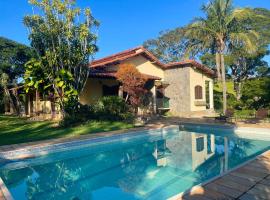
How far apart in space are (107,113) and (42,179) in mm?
8880

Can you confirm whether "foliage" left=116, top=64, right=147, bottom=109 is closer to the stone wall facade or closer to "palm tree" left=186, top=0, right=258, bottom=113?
"palm tree" left=186, top=0, right=258, bottom=113

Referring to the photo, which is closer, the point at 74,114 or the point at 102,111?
the point at 74,114

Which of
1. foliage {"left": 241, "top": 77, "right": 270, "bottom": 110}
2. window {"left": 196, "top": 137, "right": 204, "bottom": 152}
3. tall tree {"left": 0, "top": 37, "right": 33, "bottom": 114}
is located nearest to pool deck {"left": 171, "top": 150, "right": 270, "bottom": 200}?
window {"left": 196, "top": 137, "right": 204, "bottom": 152}

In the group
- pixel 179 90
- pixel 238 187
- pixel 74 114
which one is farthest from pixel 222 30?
pixel 238 187

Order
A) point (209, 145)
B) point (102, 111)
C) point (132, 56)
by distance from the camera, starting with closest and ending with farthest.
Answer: point (209, 145) < point (102, 111) < point (132, 56)

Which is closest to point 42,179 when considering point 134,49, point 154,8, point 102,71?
point 102,71

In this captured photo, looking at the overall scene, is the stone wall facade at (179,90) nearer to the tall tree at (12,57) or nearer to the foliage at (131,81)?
the foliage at (131,81)

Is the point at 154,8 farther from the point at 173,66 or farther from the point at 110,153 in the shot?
the point at 110,153

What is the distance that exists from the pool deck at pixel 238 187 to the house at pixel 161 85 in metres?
14.3

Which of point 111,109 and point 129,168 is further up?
point 111,109

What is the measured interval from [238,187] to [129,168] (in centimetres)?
434

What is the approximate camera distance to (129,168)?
337 inches

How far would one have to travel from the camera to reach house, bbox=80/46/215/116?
20078 millimetres

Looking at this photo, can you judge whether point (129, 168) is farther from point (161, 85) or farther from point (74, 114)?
point (161, 85)
